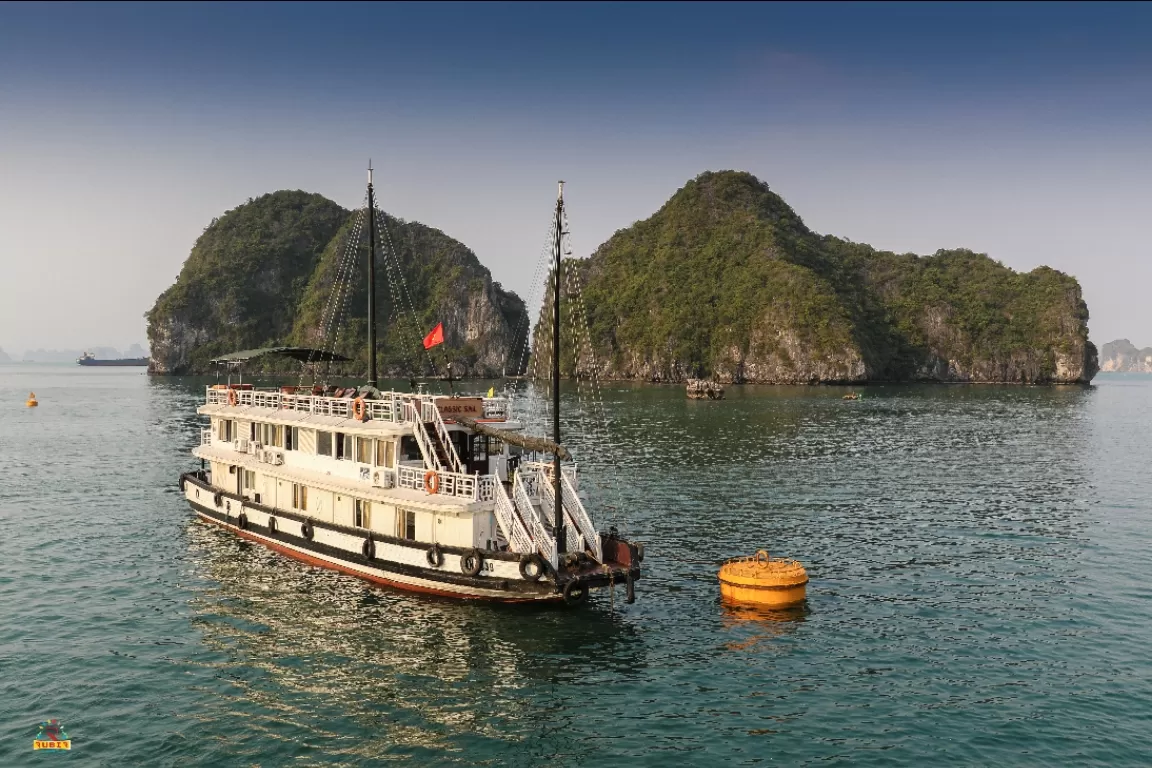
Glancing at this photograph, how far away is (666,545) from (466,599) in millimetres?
11870

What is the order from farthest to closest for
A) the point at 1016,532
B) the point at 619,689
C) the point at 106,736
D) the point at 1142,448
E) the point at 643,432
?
the point at 643,432 < the point at 1142,448 < the point at 1016,532 < the point at 619,689 < the point at 106,736

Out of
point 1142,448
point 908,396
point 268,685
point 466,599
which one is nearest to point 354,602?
point 466,599

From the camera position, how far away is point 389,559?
2672 centimetres

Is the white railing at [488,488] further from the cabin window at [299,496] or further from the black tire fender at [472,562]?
the cabin window at [299,496]

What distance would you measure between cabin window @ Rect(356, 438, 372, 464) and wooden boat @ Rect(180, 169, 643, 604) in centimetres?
5

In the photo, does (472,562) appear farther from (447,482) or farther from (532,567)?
(447,482)

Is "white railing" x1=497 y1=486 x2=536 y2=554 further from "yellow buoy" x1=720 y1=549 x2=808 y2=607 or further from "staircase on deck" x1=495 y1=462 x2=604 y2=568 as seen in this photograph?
"yellow buoy" x1=720 y1=549 x2=808 y2=607

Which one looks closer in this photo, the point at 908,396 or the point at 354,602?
the point at 354,602

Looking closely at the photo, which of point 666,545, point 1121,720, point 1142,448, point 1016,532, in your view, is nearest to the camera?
point 1121,720

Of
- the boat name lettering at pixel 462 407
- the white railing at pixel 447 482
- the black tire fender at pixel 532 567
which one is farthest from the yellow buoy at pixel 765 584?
the boat name lettering at pixel 462 407

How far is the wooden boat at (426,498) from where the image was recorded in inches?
965

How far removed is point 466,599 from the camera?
2556cm

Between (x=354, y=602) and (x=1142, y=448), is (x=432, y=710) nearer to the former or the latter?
(x=354, y=602)

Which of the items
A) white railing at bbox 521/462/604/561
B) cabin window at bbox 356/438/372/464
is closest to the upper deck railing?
cabin window at bbox 356/438/372/464
